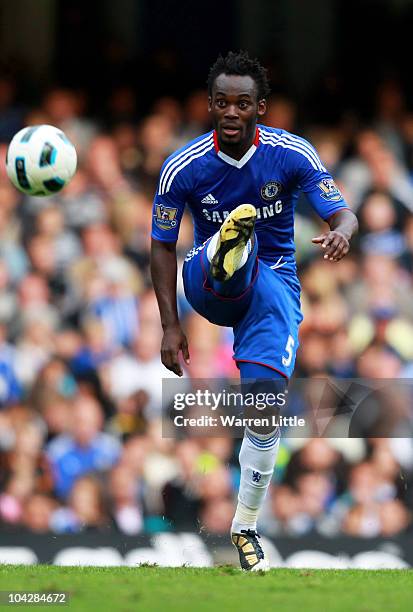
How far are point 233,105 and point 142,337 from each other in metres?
4.82

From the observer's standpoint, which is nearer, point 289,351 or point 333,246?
point 333,246

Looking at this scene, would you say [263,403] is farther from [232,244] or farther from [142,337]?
[142,337]

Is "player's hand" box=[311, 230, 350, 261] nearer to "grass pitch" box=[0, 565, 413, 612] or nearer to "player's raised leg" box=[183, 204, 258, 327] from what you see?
"player's raised leg" box=[183, 204, 258, 327]

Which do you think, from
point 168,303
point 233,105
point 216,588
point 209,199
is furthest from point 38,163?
point 216,588

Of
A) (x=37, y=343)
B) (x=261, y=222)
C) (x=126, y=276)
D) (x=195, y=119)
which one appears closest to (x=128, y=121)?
(x=195, y=119)

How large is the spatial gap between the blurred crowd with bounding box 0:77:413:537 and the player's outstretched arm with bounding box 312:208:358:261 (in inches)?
→ 176

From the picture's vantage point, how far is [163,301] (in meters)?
6.79

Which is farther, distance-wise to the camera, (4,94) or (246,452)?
(4,94)

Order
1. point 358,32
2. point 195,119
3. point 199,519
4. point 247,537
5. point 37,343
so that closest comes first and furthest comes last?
point 247,537 < point 199,519 < point 37,343 < point 195,119 < point 358,32

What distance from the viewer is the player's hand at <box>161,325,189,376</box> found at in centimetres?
671

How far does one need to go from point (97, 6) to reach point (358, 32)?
2.94m

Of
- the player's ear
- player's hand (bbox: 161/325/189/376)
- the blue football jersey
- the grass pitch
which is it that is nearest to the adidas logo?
the blue football jersey

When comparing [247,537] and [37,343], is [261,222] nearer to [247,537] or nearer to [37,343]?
[247,537]

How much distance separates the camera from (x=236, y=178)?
6.77 metres
